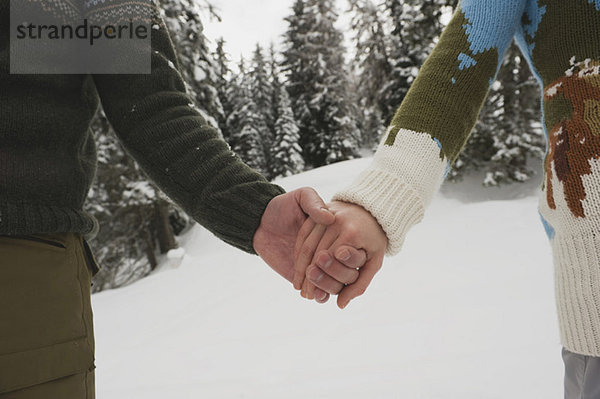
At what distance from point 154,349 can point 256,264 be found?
10.6ft

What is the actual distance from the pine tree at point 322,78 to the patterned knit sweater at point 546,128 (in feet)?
76.4

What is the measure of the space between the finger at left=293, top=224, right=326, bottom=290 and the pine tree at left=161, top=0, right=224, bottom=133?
31.4 feet

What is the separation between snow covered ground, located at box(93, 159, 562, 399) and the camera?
311 cm

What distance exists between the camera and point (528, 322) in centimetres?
382

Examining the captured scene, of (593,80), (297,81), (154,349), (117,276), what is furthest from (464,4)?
(297,81)

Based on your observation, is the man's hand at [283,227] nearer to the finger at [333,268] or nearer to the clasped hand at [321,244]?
the clasped hand at [321,244]

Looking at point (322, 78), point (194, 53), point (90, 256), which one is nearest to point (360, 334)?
point (90, 256)

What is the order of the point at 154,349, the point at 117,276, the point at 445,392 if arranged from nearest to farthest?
the point at 445,392
the point at 154,349
the point at 117,276

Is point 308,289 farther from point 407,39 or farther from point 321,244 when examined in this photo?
point 407,39

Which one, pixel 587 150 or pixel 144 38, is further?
pixel 144 38

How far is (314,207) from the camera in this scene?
1427 mm

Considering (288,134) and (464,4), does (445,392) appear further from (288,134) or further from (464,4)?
(288,134)

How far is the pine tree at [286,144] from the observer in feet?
81.7

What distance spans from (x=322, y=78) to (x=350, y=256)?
25.1 metres
